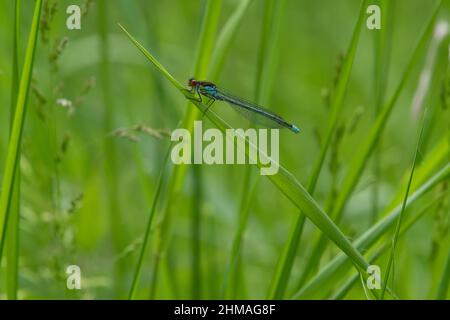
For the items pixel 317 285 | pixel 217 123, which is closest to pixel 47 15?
pixel 217 123

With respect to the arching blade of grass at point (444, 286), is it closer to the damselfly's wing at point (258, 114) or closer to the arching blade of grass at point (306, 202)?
the arching blade of grass at point (306, 202)

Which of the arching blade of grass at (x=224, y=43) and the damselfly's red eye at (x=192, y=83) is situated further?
the arching blade of grass at (x=224, y=43)

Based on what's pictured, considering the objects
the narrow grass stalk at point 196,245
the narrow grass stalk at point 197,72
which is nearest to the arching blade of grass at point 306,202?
the narrow grass stalk at point 197,72

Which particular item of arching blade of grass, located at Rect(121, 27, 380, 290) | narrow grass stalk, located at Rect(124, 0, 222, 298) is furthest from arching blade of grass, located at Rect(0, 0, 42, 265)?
narrow grass stalk, located at Rect(124, 0, 222, 298)

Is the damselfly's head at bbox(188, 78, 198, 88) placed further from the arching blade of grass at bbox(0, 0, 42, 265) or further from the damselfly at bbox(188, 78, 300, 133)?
the arching blade of grass at bbox(0, 0, 42, 265)

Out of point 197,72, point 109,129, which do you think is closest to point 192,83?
point 197,72

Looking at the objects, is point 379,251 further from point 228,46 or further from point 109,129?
point 109,129

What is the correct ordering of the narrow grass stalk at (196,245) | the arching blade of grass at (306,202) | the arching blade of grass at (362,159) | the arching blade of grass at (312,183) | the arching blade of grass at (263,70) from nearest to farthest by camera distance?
the arching blade of grass at (306,202), the arching blade of grass at (312,183), the arching blade of grass at (362,159), the arching blade of grass at (263,70), the narrow grass stalk at (196,245)
